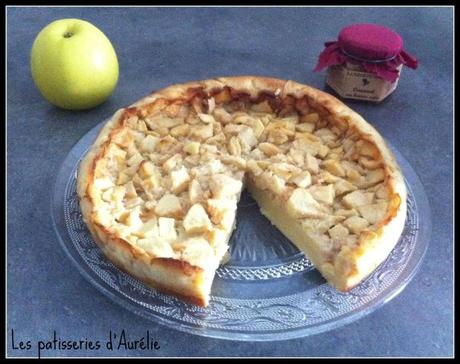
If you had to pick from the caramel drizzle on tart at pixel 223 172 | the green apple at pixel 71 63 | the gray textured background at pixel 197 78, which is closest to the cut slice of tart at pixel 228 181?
the caramel drizzle on tart at pixel 223 172

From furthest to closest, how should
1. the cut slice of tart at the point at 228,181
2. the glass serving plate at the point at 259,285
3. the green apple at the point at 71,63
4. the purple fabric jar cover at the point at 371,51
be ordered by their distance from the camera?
the purple fabric jar cover at the point at 371,51 < the green apple at the point at 71,63 < the cut slice of tart at the point at 228,181 < the glass serving plate at the point at 259,285

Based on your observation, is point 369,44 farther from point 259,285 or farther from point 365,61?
point 259,285

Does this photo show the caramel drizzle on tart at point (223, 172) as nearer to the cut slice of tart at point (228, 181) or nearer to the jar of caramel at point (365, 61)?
the cut slice of tart at point (228, 181)

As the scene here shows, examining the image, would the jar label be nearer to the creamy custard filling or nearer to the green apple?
the creamy custard filling

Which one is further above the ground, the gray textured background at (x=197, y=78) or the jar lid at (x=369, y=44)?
the jar lid at (x=369, y=44)

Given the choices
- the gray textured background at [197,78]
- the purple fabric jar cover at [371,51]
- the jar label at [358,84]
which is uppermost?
the purple fabric jar cover at [371,51]

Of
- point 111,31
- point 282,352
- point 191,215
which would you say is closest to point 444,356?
point 282,352

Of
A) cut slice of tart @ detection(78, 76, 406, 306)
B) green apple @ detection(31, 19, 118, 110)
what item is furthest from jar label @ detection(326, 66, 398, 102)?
green apple @ detection(31, 19, 118, 110)
